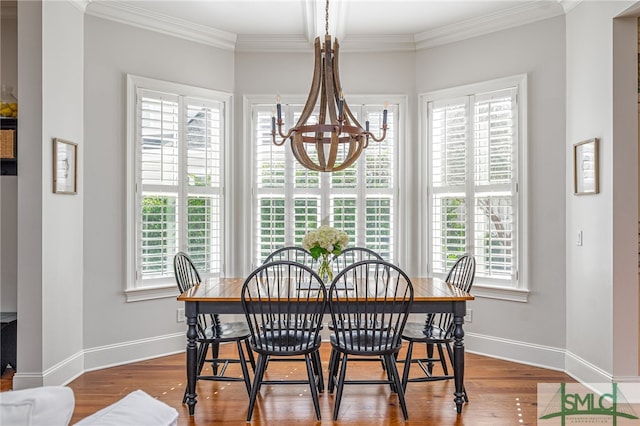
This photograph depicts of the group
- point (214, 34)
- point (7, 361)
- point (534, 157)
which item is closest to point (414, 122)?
point (534, 157)

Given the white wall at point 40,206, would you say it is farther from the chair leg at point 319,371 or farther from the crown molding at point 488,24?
the crown molding at point 488,24

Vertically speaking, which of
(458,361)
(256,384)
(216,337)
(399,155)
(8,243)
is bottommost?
(256,384)

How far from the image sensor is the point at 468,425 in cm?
283

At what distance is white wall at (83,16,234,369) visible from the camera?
3.90 m

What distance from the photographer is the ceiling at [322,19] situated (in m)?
3.97

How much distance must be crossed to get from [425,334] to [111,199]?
2.78m

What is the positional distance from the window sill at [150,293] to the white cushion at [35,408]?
322 cm

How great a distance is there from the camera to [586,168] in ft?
11.5

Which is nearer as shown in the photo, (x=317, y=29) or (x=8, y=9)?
(x=8, y=9)

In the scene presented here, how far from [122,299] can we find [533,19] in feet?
14.0

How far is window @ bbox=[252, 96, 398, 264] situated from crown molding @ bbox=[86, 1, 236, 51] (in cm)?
71

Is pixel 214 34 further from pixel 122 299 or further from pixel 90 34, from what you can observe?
pixel 122 299

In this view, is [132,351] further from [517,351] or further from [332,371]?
[517,351]

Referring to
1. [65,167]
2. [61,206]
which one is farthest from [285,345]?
[65,167]
